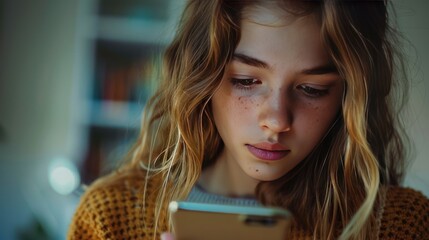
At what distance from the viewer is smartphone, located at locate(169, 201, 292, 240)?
0.60m

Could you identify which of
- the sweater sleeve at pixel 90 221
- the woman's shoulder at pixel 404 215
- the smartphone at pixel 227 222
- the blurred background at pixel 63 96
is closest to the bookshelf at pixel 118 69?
the blurred background at pixel 63 96

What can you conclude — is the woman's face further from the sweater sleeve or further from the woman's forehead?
the sweater sleeve

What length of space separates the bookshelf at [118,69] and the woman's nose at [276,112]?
0.18 meters

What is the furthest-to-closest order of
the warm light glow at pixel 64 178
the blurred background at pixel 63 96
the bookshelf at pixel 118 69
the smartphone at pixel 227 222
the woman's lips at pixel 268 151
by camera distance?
the warm light glow at pixel 64 178
the blurred background at pixel 63 96
the bookshelf at pixel 118 69
the woman's lips at pixel 268 151
the smartphone at pixel 227 222

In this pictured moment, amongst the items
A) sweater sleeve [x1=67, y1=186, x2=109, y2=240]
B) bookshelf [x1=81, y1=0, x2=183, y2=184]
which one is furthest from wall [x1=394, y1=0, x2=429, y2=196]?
sweater sleeve [x1=67, y1=186, x2=109, y2=240]

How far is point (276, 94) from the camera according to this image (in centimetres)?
67

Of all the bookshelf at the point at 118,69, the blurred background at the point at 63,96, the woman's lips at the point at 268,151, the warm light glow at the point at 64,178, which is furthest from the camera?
the warm light glow at the point at 64,178

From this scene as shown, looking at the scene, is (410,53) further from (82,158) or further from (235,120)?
(82,158)

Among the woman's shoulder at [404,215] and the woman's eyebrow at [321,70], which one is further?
the woman's shoulder at [404,215]

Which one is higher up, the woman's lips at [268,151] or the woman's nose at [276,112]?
the woman's nose at [276,112]

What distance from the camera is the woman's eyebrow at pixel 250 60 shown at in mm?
662

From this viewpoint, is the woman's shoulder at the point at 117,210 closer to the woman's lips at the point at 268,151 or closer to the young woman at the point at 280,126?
the young woman at the point at 280,126

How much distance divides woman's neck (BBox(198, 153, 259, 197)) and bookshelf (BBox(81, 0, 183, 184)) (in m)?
0.13

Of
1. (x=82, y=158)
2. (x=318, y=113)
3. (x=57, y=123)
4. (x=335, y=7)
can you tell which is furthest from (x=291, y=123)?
(x=57, y=123)
